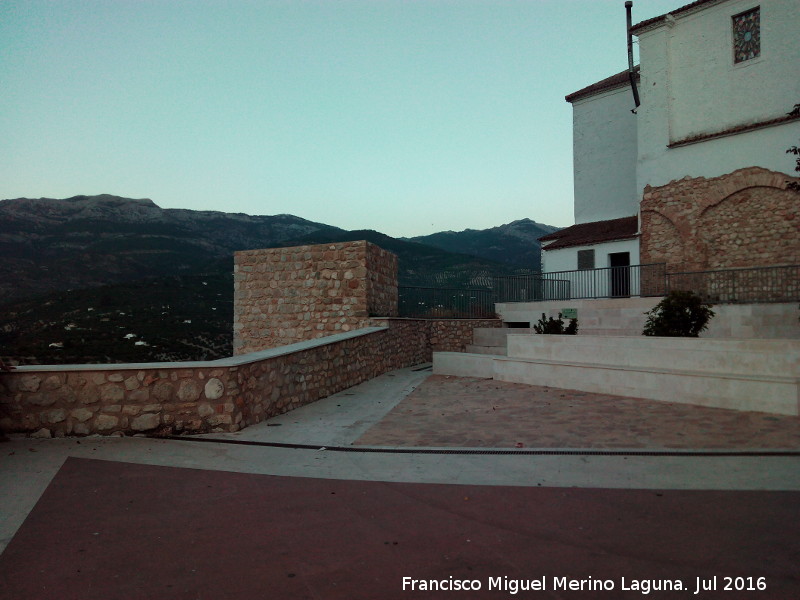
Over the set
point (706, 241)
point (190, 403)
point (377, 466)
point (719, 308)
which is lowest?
point (377, 466)

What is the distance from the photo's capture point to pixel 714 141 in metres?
18.9

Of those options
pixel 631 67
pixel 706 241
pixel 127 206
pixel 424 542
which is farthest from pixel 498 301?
pixel 127 206

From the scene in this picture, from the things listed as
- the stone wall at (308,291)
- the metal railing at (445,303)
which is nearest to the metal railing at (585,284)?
the metal railing at (445,303)

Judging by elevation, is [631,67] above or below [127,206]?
below

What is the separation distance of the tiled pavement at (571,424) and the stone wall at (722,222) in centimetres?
1194

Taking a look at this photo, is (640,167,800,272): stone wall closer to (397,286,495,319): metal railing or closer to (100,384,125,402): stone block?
(397,286,495,319): metal railing

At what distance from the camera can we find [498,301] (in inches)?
842

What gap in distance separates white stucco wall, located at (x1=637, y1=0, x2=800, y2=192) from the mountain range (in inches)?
309

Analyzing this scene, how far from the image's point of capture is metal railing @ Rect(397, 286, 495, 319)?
17625 mm

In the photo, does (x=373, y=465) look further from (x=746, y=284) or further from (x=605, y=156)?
(x=605, y=156)

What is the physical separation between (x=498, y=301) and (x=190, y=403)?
52.0 feet

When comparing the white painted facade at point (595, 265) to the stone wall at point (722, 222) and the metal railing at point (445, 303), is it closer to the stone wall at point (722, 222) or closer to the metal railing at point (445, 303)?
the stone wall at point (722, 222)

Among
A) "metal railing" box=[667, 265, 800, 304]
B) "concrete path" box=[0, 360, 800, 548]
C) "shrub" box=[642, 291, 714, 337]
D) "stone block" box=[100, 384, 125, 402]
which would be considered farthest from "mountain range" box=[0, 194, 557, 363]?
"concrete path" box=[0, 360, 800, 548]

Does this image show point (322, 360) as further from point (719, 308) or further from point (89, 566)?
point (719, 308)
